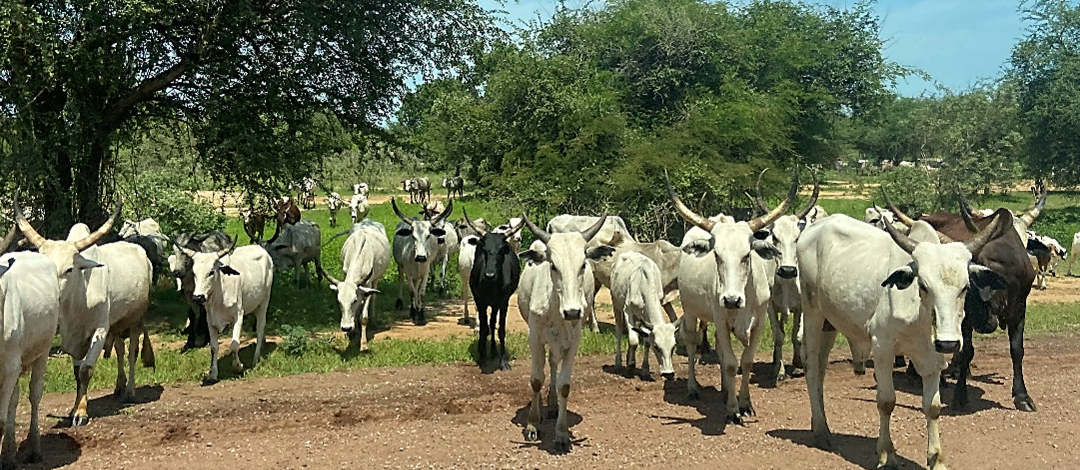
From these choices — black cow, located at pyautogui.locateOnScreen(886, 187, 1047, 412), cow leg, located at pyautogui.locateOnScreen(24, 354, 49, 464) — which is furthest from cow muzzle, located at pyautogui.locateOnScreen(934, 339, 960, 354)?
cow leg, located at pyautogui.locateOnScreen(24, 354, 49, 464)

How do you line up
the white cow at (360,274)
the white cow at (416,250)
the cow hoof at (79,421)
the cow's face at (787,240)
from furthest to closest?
the white cow at (416,250) < the white cow at (360,274) < the cow's face at (787,240) < the cow hoof at (79,421)

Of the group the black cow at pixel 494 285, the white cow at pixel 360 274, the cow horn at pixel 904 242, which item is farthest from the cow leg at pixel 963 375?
the white cow at pixel 360 274

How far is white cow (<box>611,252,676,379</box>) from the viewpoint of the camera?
9751 millimetres

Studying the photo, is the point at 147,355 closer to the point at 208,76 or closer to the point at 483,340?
the point at 483,340

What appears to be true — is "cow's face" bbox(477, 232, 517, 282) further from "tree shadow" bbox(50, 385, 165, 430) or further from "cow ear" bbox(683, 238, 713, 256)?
"tree shadow" bbox(50, 385, 165, 430)

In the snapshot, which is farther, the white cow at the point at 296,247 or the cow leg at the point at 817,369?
the white cow at the point at 296,247

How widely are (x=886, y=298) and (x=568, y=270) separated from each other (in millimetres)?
2493

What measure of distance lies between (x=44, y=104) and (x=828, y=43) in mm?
31570

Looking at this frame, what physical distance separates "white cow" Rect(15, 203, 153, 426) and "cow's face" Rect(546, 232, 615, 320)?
4.07 m

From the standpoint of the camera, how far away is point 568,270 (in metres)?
7.65

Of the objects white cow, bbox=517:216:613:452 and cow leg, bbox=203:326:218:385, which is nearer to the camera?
white cow, bbox=517:216:613:452

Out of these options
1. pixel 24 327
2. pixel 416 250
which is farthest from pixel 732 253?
pixel 416 250

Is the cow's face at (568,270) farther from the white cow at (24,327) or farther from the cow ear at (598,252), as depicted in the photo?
the white cow at (24,327)

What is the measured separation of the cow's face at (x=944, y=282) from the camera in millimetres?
6211
